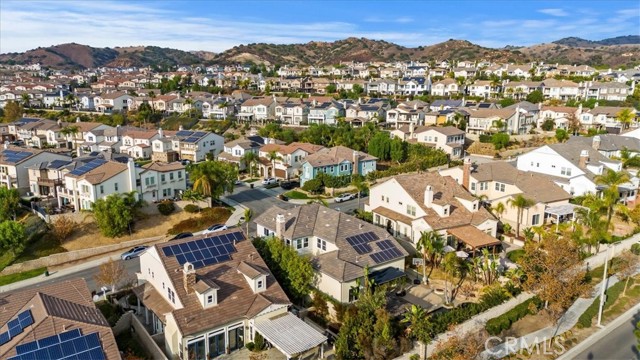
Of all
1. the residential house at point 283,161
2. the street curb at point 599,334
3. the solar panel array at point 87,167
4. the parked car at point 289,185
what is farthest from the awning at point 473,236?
the solar panel array at point 87,167

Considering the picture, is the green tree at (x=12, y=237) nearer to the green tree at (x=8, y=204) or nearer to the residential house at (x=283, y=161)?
the green tree at (x=8, y=204)

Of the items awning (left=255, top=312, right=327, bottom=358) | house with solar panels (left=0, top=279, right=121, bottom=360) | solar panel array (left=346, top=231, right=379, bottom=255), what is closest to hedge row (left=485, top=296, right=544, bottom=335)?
solar panel array (left=346, top=231, right=379, bottom=255)

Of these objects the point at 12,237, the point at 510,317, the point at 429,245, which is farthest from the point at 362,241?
the point at 12,237

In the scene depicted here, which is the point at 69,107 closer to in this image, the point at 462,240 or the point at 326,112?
the point at 326,112

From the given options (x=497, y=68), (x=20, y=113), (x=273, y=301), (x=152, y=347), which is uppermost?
(x=497, y=68)

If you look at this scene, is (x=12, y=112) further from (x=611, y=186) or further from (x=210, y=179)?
(x=611, y=186)

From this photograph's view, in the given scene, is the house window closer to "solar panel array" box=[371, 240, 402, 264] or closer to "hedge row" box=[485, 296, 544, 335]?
"hedge row" box=[485, 296, 544, 335]

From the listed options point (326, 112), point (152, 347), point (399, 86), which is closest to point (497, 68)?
point (399, 86)
